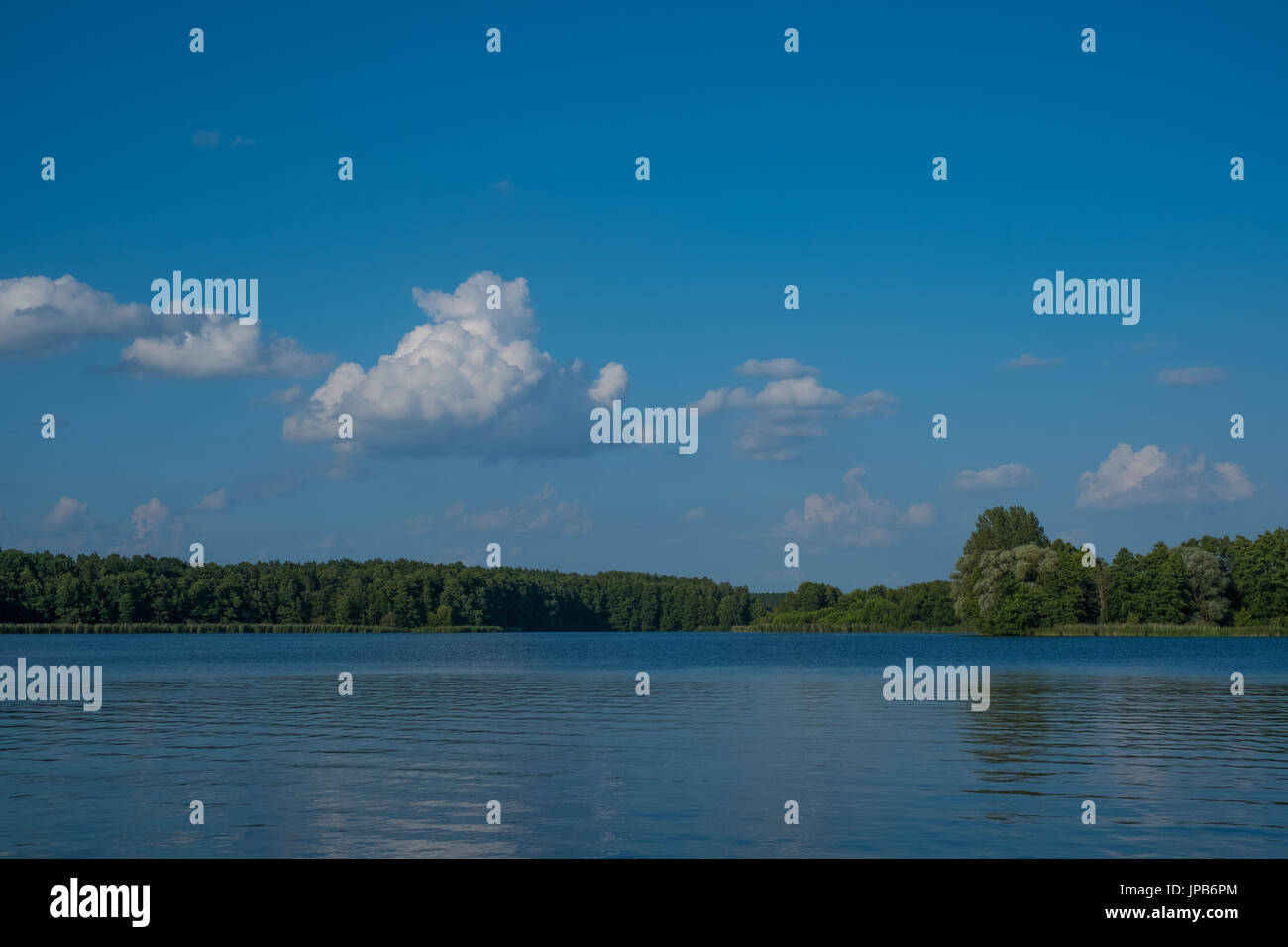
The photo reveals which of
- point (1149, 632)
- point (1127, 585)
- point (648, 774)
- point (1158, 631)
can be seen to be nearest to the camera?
point (648, 774)

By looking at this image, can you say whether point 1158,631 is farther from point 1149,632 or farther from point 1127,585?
point 1127,585

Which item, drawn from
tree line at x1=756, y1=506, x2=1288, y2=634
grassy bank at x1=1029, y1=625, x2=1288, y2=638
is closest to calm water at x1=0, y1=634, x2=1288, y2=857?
tree line at x1=756, y1=506, x2=1288, y2=634

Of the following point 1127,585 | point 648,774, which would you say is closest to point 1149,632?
point 1127,585

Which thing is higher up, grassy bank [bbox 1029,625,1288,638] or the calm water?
the calm water

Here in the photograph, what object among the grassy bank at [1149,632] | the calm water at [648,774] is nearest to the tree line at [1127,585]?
the grassy bank at [1149,632]

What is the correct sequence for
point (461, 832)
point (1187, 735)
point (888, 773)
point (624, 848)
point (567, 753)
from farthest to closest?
1. point (1187, 735)
2. point (567, 753)
3. point (888, 773)
4. point (461, 832)
5. point (624, 848)

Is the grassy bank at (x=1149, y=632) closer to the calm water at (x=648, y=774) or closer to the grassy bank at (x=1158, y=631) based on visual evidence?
the grassy bank at (x=1158, y=631)

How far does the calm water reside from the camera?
61.4 feet

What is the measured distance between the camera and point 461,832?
19.2 meters

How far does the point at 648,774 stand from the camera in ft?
85.0

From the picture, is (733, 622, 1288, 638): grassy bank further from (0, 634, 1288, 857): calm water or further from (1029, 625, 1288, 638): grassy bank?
(0, 634, 1288, 857): calm water
